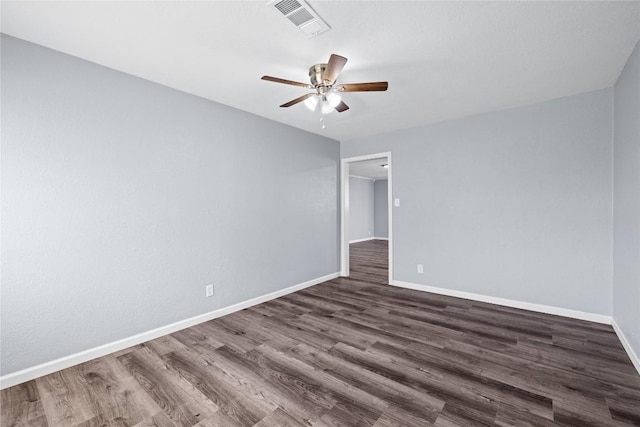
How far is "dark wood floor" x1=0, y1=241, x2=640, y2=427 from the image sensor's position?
1637 millimetres

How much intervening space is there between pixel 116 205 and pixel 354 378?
2.45 m

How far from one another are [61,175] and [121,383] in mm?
1642

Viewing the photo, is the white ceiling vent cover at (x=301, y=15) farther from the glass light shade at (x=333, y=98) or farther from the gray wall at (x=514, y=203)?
the gray wall at (x=514, y=203)

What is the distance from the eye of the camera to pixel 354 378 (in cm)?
199

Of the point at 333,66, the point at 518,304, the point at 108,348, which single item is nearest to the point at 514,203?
the point at 518,304

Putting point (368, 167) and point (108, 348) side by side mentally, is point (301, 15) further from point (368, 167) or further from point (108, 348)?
point (368, 167)

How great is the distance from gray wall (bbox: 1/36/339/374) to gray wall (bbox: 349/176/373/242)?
610 cm

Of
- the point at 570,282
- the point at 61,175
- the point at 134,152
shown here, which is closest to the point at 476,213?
the point at 570,282

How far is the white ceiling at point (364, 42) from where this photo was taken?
1721 millimetres

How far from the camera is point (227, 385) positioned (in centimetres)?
194

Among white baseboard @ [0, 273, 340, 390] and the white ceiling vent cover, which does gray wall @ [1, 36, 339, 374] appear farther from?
the white ceiling vent cover

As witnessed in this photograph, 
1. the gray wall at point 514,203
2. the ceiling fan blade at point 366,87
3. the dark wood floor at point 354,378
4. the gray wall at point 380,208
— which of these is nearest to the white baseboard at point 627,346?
the dark wood floor at point 354,378

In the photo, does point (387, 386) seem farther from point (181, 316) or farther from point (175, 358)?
Result: point (181, 316)

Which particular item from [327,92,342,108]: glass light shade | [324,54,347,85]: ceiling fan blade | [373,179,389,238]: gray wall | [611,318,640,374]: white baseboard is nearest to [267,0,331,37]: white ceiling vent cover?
[324,54,347,85]: ceiling fan blade
